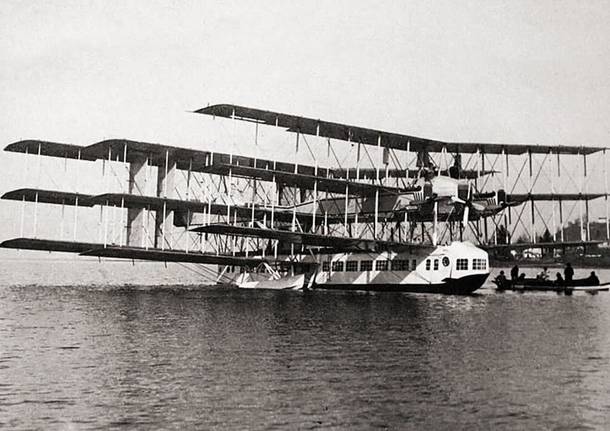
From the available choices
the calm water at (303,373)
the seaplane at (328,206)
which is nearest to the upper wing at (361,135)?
the seaplane at (328,206)

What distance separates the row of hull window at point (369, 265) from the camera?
5634 cm

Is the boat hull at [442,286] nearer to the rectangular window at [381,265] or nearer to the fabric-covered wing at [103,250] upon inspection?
the rectangular window at [381,265]

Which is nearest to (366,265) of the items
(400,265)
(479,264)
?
(400,265)

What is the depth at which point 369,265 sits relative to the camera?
5981cm

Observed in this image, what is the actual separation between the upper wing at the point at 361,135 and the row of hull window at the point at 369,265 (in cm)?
957

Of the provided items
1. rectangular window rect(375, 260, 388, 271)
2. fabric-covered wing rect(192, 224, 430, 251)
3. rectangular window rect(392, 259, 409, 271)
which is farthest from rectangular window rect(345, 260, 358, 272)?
rectangular window rect(392, 259, 409, 271)

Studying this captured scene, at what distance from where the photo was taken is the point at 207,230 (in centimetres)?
4891

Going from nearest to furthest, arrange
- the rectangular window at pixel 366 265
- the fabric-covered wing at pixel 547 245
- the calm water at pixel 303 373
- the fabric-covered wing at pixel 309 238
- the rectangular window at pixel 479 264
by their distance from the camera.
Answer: the calm water at pixel 303 373 < the fabric-covered wing at pixel 309 238 < the rectangular window at pixel 479 264 < the fabric-covered wing at pixel 547 245 < the rectangular window at pixel 366 265

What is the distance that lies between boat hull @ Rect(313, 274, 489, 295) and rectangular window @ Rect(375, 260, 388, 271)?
144cm

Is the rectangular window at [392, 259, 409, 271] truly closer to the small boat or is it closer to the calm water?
the small boat

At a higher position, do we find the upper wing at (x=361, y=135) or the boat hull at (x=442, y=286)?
the upper wing at (x=361, y=135)

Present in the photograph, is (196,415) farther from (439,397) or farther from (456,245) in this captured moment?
(456,245)

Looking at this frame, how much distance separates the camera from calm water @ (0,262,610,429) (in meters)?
13.2

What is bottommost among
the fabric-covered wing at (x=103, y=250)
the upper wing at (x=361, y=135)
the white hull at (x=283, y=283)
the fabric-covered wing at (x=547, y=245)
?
the white hull at (x=283, y=283)
